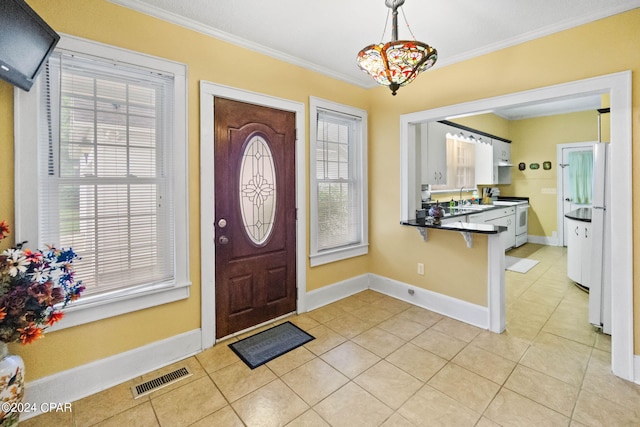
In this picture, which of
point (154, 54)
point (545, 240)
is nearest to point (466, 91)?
point (154, 54)

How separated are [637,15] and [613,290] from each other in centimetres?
197

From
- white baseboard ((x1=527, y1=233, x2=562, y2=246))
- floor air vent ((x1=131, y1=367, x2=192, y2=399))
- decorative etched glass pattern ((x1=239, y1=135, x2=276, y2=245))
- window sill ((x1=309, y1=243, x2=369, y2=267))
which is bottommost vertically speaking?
floor air vent ((x1=131, y1=367, x2=192, y2=399))

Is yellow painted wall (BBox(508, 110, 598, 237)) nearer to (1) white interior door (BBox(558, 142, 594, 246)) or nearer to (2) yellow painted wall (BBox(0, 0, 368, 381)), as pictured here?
(1) white interior door (BBox(558, 142, 594, 246))

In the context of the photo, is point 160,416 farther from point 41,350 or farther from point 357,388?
point 357,388

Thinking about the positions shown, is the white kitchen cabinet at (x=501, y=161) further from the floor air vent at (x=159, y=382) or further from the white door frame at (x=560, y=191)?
the floor air vent at (x=159, y=382)

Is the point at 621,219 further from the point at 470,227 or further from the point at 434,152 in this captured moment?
the point at 434,152

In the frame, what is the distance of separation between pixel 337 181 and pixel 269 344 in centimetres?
196

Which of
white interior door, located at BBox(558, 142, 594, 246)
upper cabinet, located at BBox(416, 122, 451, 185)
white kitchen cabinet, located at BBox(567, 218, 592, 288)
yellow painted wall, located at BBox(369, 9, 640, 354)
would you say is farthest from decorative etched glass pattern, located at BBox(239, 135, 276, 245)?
white interior door, located at BBox(558, 142, 594, 246)

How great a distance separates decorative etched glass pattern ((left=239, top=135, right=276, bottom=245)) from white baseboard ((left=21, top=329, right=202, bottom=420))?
3.37 ft

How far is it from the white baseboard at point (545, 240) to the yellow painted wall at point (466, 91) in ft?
15.2

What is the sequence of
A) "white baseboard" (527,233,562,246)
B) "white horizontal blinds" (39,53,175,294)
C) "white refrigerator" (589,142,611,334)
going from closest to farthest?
"white horizontal blinds" (39,53,175,294) < "white refrigerator" (589,142,611,334) < "white baseboard" (527,233,562,246)

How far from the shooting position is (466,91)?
9.43 feet

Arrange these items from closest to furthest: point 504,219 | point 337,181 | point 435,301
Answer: point 435,301, point 337,181, point 504,219

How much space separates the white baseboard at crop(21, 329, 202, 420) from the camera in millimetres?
1806
